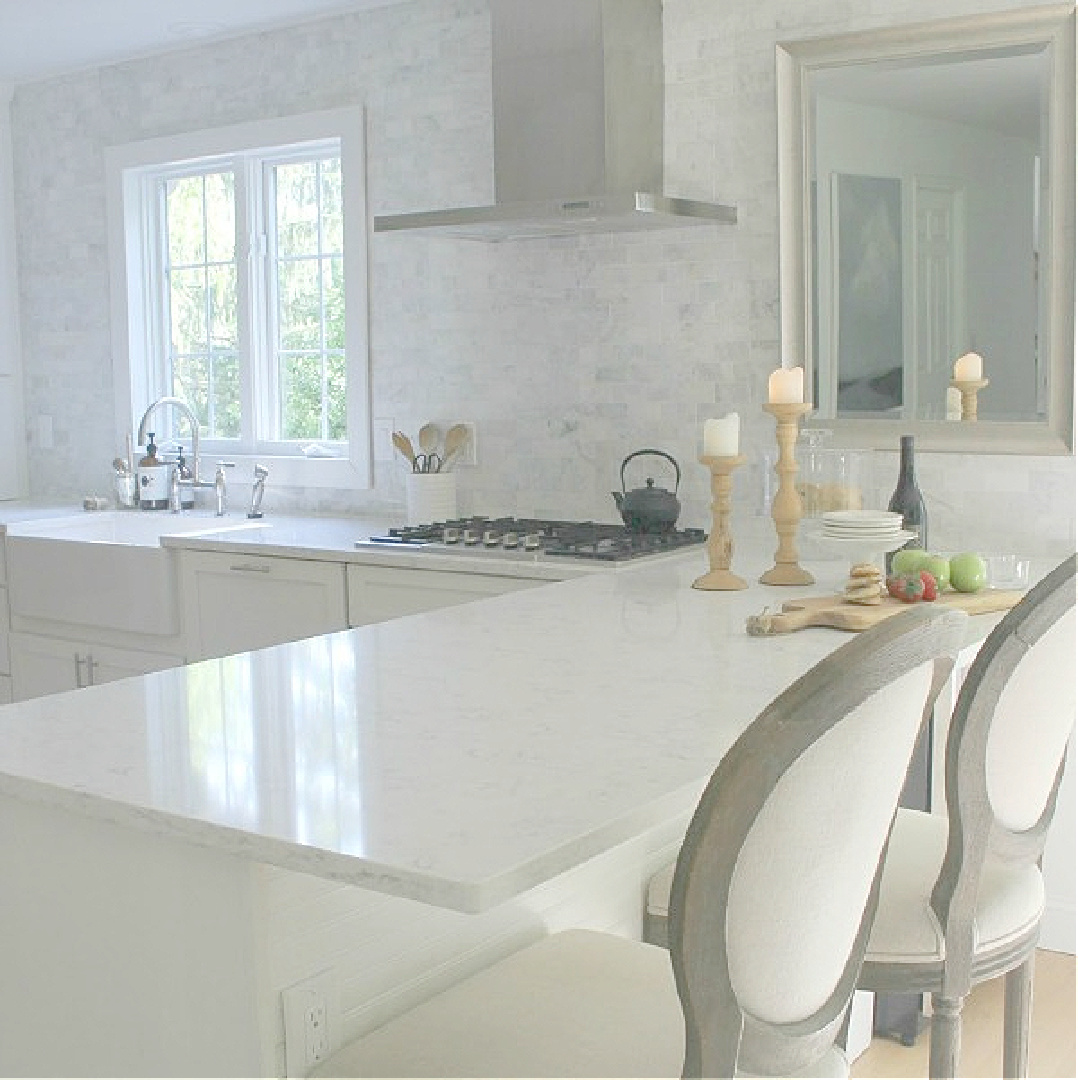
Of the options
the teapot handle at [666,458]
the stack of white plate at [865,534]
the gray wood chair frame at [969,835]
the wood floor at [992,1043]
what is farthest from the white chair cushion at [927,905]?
the teapot handle at [666,458]

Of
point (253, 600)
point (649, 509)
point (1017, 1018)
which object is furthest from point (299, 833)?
point (253, 600)

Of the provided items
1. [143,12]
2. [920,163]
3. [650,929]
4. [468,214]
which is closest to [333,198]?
[143,12]

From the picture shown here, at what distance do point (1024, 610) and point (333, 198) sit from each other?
3.65 meters

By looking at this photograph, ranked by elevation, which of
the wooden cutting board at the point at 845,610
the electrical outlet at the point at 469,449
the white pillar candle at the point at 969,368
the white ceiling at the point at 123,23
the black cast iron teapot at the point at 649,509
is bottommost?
the wooden cutting board at the point at 845,610

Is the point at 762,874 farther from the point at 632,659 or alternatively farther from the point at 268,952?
the point at 632,659

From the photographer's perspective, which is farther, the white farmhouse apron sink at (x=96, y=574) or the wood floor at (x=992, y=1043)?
the white farmhouse apron sink at (x=96, y=574)

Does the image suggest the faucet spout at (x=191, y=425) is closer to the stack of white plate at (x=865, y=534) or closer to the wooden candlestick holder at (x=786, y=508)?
the wooden candlestick holder at (x=786, y=508)

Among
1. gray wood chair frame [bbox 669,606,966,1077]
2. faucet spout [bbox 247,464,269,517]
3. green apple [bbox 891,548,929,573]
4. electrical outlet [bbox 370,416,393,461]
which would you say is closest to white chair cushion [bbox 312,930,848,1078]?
gray wood chair frame [bbox 669,606,966,1077]

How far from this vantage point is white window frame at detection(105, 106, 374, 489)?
15.8ft

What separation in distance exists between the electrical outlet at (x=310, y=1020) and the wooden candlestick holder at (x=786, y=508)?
169cm

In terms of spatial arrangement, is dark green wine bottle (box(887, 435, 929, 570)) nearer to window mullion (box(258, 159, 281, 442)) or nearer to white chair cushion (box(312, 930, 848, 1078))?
white chair cushion (box(312, 930, 848, 1078))

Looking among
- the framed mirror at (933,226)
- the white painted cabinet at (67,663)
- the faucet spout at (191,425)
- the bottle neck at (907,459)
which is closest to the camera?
the bottle neck at (907,459)

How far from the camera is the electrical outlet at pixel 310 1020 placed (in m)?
1.55

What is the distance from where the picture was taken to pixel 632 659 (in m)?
2.28
